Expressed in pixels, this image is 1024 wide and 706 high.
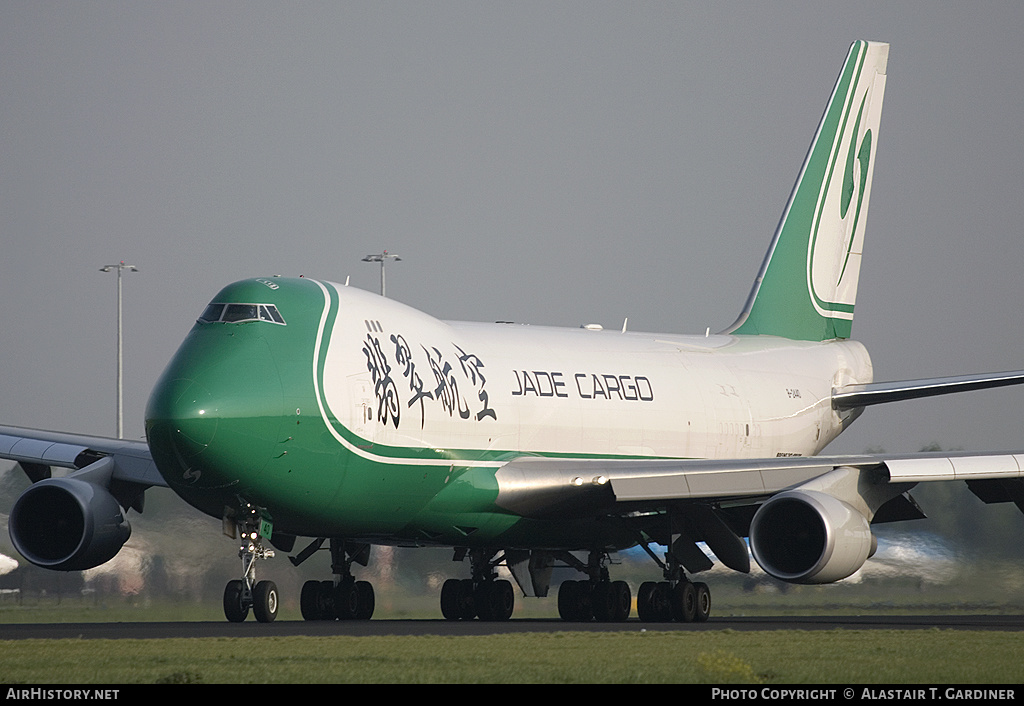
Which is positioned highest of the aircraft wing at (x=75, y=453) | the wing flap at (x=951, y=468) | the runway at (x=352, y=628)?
the wing flap at (x=951, y=468)

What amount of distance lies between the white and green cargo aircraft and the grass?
2.80 meters

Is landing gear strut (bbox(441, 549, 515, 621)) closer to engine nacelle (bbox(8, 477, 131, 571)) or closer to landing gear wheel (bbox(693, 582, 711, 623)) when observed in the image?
landing gear wheel (bbox(693, 582, 711, 623))

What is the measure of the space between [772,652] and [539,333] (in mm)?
10840

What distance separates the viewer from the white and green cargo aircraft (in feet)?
63.4

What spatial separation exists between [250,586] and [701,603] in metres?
7.51

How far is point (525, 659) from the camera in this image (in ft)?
48.1

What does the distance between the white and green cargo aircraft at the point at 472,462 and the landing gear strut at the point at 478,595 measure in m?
0.03

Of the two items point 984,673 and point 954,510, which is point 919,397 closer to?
point 954,510

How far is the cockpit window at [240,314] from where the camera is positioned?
19672 millimetres

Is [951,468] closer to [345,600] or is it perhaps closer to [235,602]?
[345,600]

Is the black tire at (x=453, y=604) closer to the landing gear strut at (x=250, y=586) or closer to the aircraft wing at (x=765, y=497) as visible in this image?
the aircraft wing at (x=765, y=497)

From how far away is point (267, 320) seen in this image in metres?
19.8

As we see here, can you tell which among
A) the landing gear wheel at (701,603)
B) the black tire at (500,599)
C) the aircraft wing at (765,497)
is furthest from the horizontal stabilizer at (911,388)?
the black tire at (500,599)
